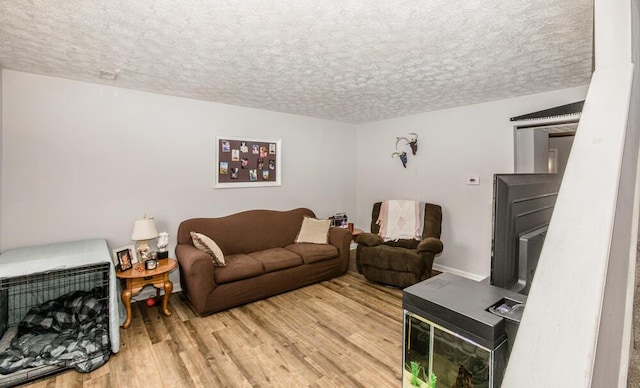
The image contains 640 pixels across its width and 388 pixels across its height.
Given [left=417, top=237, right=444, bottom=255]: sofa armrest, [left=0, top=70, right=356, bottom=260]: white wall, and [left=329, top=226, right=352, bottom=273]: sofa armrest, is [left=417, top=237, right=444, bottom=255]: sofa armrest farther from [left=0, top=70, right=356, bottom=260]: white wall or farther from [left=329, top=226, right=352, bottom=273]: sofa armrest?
[left=0, top=70, right=356, bottom=260]: white wall

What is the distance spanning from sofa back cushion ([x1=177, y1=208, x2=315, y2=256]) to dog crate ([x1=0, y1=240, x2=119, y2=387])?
98cm

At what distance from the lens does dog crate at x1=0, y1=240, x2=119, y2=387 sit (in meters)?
2.07

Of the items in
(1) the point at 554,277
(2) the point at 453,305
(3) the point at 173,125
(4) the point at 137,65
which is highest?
(4) the point at 137,65

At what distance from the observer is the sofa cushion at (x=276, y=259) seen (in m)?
3.33

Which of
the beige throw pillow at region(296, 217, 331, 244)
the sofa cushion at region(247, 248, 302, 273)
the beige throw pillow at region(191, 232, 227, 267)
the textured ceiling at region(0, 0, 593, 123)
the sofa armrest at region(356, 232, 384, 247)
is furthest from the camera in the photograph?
the beige throw pillow at region(296, 217, 331, 244)

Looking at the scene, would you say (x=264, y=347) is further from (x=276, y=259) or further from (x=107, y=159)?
(x=107, y=159)

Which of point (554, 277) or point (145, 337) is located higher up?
point (554, 277)

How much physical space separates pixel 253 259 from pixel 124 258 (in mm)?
1266

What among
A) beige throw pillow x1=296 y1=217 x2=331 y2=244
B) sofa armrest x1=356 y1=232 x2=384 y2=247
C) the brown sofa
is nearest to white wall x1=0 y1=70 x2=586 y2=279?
the brown sofa

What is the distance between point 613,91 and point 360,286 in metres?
3.40

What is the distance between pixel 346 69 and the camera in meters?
2.55

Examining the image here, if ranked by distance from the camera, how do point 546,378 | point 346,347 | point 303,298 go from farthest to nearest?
point 303,298 → point 346,347 → point 546,378

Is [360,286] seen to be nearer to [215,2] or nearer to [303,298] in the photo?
[303,298]

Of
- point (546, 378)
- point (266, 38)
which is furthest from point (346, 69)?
point (546, 378)
